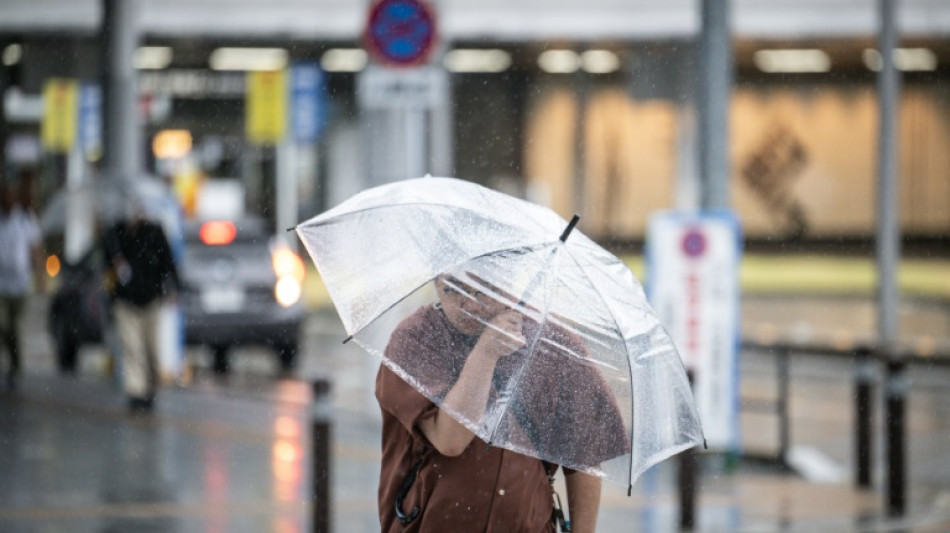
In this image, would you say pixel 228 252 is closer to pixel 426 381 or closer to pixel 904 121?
pixel 426 381

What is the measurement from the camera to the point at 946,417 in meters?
14.8

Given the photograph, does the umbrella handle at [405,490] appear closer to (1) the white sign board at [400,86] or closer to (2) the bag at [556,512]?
(2) the bag at [556,512]

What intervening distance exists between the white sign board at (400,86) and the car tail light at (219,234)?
7.11 meters

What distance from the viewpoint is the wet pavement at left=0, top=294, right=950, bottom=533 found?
8.95 m

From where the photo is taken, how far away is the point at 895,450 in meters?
9.36

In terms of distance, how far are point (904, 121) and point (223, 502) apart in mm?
Result: 28119

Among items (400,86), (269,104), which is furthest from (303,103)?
(400,86)

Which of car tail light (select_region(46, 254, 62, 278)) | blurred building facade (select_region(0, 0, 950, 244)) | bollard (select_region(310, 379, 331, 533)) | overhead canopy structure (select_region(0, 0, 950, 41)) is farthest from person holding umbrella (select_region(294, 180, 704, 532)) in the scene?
blurred building facade (select_region(0, 0, 950, 244))

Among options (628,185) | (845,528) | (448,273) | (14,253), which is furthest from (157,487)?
(628,185)

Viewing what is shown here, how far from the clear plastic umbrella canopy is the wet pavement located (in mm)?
4038

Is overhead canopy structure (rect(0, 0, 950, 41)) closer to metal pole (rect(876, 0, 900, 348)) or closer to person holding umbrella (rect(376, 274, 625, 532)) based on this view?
metal pole (rect(876, 0, 900, 348))

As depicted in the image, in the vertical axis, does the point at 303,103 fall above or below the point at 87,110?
above

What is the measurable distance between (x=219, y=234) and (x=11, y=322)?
3.14m

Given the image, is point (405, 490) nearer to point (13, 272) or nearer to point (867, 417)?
point (867, 417)
